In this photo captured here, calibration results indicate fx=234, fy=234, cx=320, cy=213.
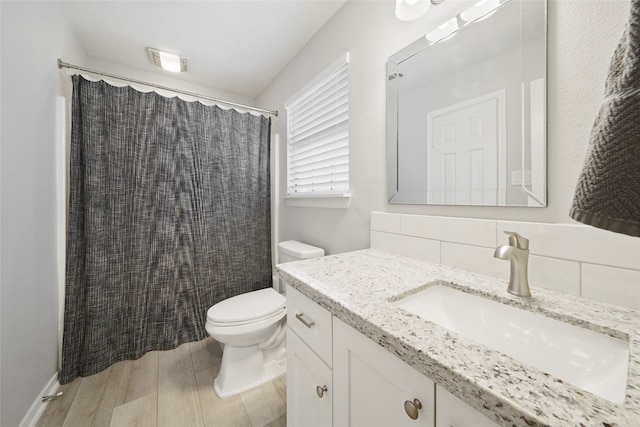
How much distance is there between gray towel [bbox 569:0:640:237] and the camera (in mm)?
277

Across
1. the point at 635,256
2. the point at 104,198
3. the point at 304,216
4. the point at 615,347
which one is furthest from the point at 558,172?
the point at 104,198

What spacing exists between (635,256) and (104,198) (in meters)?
2.36

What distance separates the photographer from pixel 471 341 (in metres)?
0.45

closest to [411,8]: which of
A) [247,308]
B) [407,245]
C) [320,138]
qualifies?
[320,138]

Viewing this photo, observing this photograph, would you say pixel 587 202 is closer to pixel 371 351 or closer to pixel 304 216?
pixel 371 351

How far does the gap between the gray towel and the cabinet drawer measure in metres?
0.58

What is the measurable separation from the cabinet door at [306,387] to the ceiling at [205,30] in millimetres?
1845

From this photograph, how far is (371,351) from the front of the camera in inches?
21.2

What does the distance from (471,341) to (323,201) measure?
4.02 ft

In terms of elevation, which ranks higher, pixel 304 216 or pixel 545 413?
pixel 304 216

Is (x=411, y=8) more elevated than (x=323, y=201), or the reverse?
(x=411, y=8)

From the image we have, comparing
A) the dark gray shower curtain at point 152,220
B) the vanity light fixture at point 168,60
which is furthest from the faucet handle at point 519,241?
the vanity light fixture at point 168,60

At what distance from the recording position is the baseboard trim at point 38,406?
1083 mm

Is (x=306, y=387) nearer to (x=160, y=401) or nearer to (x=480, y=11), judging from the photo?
(x=160, y=401)
